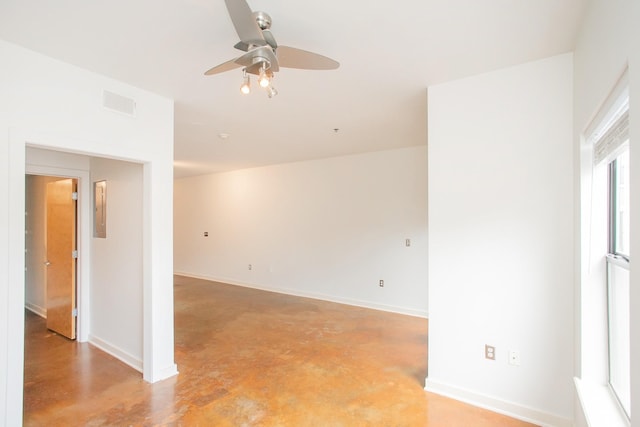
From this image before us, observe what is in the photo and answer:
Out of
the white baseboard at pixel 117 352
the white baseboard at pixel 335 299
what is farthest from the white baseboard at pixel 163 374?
the white baseboard at pixel 335 299

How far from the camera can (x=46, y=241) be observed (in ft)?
13.0

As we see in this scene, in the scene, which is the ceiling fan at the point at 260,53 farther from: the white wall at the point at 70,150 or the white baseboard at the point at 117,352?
the white baseboard at the point at 117,352

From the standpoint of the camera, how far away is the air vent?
2.41 meters

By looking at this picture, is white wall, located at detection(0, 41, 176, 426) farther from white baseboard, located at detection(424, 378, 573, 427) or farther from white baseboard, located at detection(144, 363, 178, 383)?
white baseboard, located at detection(424, 378, 573, 427)

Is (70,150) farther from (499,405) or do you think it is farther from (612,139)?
(499,405)

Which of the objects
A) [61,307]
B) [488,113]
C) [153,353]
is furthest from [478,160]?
[61,307]

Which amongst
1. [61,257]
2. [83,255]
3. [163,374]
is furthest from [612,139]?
[61,257]

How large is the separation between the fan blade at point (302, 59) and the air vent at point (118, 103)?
166 cm

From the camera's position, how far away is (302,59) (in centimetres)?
157

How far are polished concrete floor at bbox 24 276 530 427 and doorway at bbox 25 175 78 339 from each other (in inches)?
11.7

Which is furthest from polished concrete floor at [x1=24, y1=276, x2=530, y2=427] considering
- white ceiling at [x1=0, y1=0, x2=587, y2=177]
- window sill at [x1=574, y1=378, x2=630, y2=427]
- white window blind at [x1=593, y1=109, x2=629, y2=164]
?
white ceiling at [x1=0, y1=0, x2=587, y2=177]

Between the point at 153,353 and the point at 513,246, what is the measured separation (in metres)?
3.12

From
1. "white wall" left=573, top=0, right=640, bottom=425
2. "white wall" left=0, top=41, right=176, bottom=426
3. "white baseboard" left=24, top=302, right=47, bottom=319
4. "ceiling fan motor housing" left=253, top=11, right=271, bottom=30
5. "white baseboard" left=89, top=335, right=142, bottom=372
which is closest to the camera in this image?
"white wall" left=573, top=0, right=640, bottom=425

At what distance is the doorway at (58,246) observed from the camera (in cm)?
363
